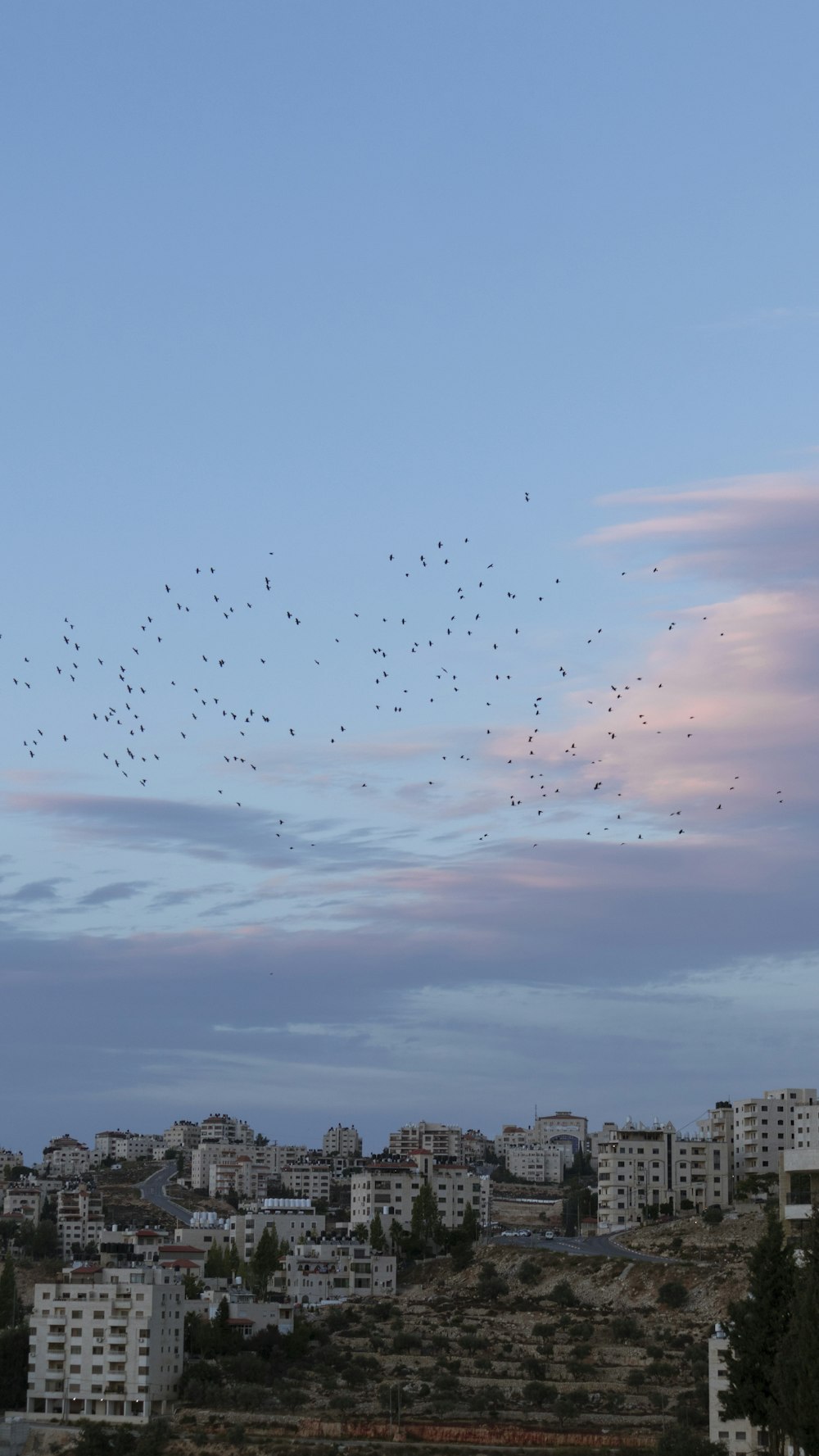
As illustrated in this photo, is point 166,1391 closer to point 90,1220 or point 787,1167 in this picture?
point 787,1167

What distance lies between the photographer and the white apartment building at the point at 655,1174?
441 feet

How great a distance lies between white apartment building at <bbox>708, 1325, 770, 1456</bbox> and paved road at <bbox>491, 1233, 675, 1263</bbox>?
4205cm

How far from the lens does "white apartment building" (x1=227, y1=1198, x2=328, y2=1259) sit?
12775 centimetres

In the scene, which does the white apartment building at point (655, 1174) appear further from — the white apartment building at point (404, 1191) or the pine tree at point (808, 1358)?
the pine tree at point (808, 1358)

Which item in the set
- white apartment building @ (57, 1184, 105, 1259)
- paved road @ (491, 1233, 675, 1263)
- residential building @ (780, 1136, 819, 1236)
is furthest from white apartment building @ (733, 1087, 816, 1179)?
residential building @ (780, 1136, 819, 1236)

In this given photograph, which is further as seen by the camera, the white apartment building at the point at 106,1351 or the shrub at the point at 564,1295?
the shrub at the point at 564,1295

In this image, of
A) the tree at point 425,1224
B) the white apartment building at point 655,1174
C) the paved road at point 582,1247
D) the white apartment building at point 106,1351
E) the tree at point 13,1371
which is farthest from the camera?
the white apartment building at point 655,1174

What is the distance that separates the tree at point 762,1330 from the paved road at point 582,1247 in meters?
56.9

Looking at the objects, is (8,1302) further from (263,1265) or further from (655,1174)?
(655,1174)

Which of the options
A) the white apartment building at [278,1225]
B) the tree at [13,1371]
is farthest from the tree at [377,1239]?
the tree at [13,1371]

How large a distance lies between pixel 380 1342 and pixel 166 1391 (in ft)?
36.3

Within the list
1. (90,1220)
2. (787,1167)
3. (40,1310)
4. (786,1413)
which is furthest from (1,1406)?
(90,1220)

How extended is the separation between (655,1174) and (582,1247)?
64.4ft

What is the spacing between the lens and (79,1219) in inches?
6501
